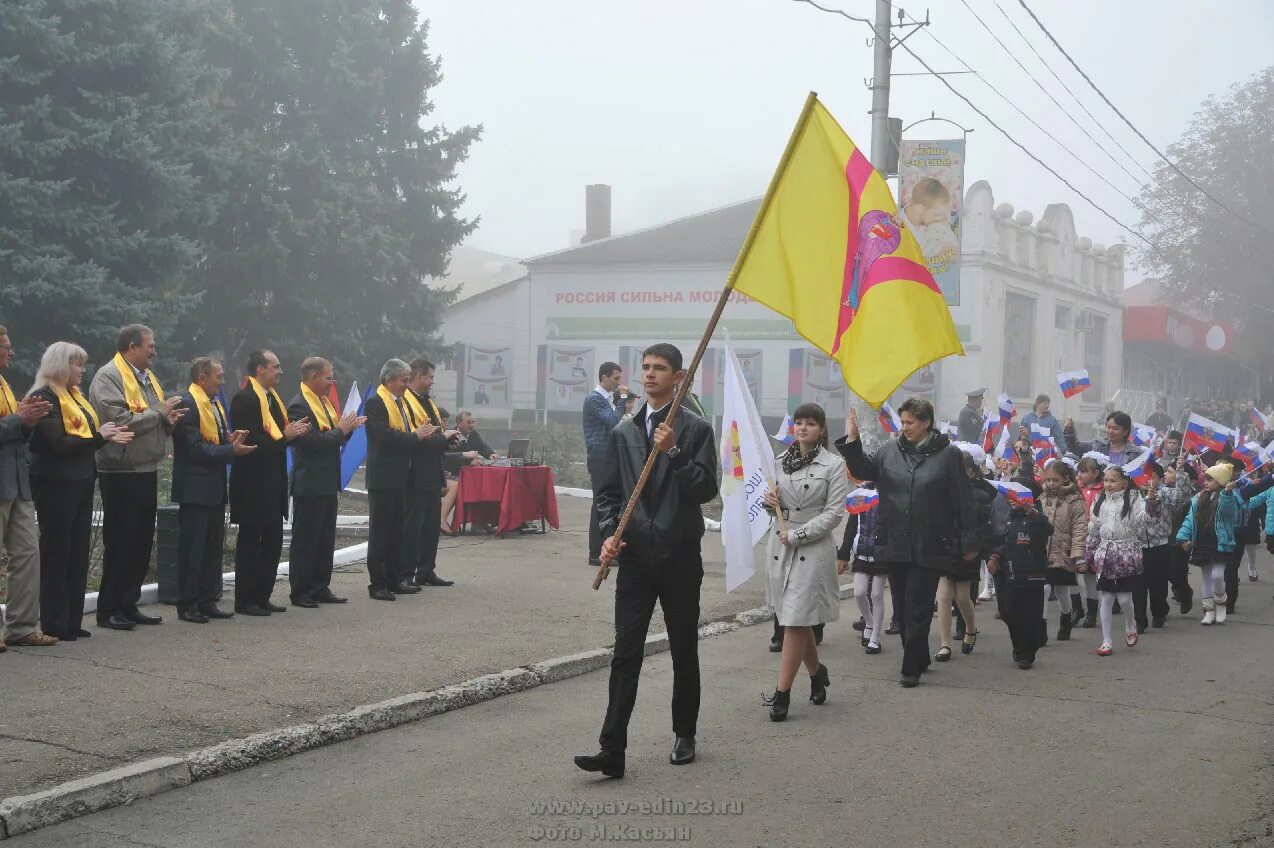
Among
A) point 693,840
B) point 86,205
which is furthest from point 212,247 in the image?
point 693,840

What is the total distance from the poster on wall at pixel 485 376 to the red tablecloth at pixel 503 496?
109 feet

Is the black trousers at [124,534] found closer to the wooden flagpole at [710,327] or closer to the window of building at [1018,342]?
the wooden flagpole at [710,327]

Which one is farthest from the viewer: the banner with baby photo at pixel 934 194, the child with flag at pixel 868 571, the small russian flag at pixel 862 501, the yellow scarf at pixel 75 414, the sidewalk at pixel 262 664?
the banner with baby photo at pixel 934 194

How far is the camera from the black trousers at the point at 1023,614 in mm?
10078

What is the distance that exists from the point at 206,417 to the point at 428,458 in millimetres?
2634

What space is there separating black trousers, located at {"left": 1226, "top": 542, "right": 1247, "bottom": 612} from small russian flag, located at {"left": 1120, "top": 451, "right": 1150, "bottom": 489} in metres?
1.63

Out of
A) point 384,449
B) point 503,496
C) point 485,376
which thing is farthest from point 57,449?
point 485,376

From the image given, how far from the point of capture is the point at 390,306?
38500mm

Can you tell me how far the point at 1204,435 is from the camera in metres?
15.4

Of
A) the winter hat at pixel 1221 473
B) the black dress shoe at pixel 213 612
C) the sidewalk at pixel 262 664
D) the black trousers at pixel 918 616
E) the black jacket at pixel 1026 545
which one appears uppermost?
the winter hat at pixel 1221 473

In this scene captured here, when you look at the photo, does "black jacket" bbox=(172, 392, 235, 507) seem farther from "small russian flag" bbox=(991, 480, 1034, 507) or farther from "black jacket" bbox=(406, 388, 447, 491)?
"small russian flag" bbox=(991, 480, 1034, 507)

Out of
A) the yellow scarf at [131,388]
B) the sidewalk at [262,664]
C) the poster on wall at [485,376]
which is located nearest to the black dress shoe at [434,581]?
the sidewalk at [262,664]

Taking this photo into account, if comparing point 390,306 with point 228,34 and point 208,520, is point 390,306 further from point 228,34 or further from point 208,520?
point 208,520

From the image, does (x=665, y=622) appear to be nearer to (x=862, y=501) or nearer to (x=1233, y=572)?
(x=862, y=501)
